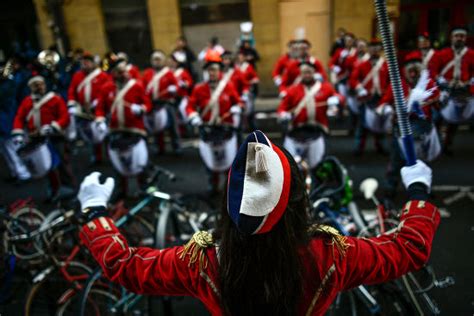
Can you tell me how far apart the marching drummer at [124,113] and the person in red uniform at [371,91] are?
4.21 metres

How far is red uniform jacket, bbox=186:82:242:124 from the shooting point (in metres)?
6.84

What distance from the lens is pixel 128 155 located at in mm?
6082

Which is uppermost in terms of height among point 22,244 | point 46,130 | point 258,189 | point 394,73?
point 394,73

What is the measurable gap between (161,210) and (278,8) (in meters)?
10.3

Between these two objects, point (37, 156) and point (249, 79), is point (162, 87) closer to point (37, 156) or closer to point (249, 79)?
point (249, 79)

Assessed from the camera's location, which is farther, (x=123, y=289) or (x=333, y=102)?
(x=333, y=102)

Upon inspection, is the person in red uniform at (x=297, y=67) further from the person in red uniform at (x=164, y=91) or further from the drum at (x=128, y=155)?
the drum at (x=128, y=155)

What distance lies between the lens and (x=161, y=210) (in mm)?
4199

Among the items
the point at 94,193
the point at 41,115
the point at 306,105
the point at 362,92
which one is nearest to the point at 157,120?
the point at 41,115

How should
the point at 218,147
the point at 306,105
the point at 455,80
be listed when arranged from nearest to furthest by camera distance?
the point at 218,147, the point at 306,105, the point at 455,80

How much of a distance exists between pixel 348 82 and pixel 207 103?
4109 millimetres

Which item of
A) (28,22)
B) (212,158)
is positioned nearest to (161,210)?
(212,158)

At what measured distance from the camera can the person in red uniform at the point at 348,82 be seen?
8516 millimetres

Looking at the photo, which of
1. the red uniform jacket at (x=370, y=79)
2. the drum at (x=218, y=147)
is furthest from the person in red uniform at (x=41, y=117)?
the red uniform jacket at (x=370, y=79)
